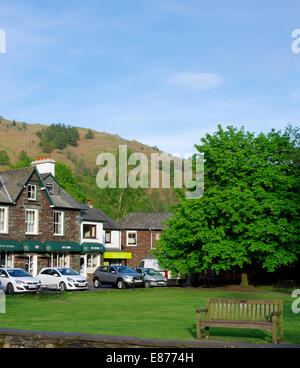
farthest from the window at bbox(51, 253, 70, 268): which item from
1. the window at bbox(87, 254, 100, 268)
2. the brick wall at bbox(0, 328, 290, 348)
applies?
the brick wall at bbox(0, 328, 290, 348)

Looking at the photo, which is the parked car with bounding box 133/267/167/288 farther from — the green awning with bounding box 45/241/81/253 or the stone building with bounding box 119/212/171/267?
the stone building with bounding box 119/212/171/267

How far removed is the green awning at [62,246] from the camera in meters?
46.8

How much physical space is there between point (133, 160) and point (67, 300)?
5696cm

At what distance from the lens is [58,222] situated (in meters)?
49.7

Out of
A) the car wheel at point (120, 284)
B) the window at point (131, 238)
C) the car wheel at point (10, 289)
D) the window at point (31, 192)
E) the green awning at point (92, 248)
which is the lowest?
the car wheel at point (120, 284)

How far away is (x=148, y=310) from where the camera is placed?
77.3 ft

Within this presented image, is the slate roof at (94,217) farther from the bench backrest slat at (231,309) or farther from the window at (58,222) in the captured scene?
the bench backrest slat at (231,309)

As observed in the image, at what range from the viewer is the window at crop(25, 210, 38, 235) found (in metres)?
46.6

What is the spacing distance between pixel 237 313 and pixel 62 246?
34990mm

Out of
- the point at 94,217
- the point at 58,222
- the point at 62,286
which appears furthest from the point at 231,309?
the point at 94,217

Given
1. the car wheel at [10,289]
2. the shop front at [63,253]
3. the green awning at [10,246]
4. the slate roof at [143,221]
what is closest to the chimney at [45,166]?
the shop front at [63,253]

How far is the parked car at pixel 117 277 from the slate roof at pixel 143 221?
2234 centimetres
